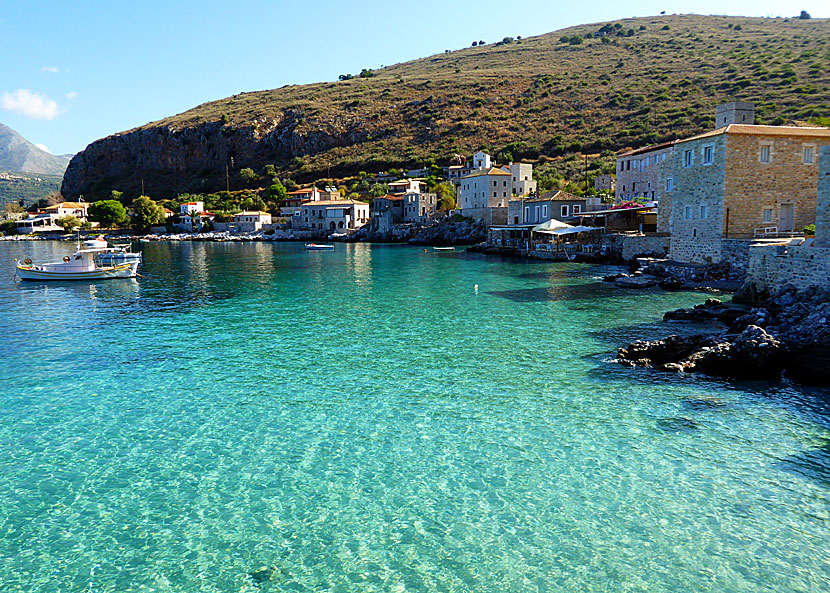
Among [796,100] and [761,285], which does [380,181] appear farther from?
[761,285]

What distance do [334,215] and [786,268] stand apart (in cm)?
8150

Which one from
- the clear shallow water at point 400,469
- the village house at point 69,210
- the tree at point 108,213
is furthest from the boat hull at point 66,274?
the village house at point 69,210

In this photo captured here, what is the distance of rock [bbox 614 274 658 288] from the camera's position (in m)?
30.1

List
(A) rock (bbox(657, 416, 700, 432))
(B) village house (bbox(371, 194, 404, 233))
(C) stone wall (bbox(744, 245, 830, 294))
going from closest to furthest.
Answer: (A) rock (bbox(657, 416, 700, 432))
(C) stone wall (bbox(744, 245, 830, 294))
(B) village house (bbox(371, 194, 404, 233))

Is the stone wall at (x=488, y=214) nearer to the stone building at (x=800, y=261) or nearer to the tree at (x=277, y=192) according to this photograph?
the stone building at (x=800, y=261)

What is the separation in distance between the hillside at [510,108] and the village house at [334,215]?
22.5 metres

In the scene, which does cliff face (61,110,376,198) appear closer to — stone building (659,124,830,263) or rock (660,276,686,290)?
stone building (659,124,830,263)

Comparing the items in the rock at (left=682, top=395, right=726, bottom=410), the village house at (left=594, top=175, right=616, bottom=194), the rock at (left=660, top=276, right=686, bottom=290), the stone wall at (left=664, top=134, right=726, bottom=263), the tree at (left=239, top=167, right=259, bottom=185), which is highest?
the tree at (left=239, top=167, right=259, bottom=185)

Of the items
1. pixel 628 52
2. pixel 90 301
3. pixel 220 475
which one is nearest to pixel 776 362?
pixel 220 475

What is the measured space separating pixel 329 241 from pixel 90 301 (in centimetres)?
5981

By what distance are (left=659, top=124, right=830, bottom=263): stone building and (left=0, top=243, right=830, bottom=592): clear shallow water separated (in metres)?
13.6

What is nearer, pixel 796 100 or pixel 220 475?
pixel 220 475

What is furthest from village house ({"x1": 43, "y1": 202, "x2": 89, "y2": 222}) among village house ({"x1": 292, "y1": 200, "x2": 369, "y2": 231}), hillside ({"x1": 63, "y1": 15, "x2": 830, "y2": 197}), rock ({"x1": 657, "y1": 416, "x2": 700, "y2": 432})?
rock ({"x1": 657, "y1": 416, "x2": 700, "y2": 432})

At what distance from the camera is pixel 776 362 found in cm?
1467
